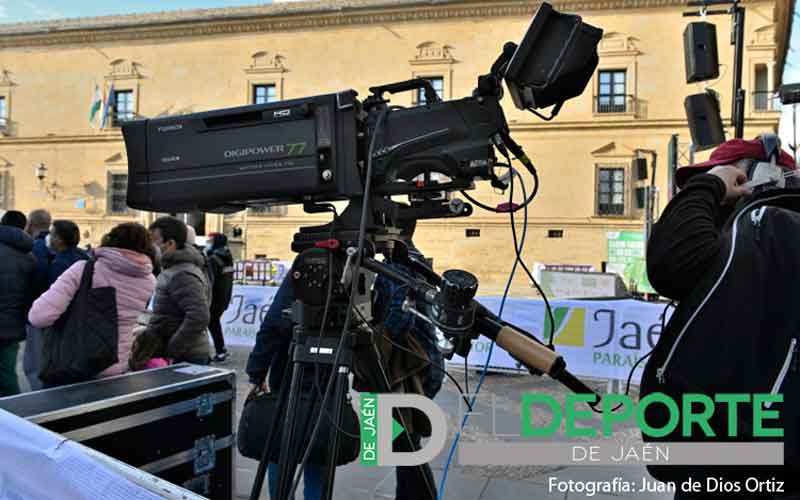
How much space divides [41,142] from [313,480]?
30955 mm

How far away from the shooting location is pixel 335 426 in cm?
153

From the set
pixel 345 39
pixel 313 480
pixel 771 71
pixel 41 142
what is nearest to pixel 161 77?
pixel 41 142

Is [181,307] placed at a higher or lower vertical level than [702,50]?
lower

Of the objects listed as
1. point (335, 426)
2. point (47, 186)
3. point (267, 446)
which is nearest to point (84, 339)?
point (267, 446)

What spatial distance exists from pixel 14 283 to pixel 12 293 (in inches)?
2.9

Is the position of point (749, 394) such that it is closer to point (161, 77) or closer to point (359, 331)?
point (359, 331)

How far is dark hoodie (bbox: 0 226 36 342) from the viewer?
4.02 meters

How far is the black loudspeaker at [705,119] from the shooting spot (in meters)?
6.13

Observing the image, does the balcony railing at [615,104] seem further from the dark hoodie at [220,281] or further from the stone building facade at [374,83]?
the dark hoodie at [220,281]

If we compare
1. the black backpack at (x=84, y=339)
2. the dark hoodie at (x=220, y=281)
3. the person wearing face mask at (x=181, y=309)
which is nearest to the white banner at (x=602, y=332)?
the person wearing face mask at (x=181, y=309)

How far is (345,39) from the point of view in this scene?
80.7 feet

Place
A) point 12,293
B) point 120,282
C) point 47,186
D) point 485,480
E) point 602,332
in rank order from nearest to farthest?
point 120,282
point 485,480
point 12,293
point 602,332
point 47,186

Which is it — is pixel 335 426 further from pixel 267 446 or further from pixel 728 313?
pixel 728 313

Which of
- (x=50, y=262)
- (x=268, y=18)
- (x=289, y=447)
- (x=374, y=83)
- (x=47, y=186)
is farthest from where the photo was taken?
(x=47, y=186)
